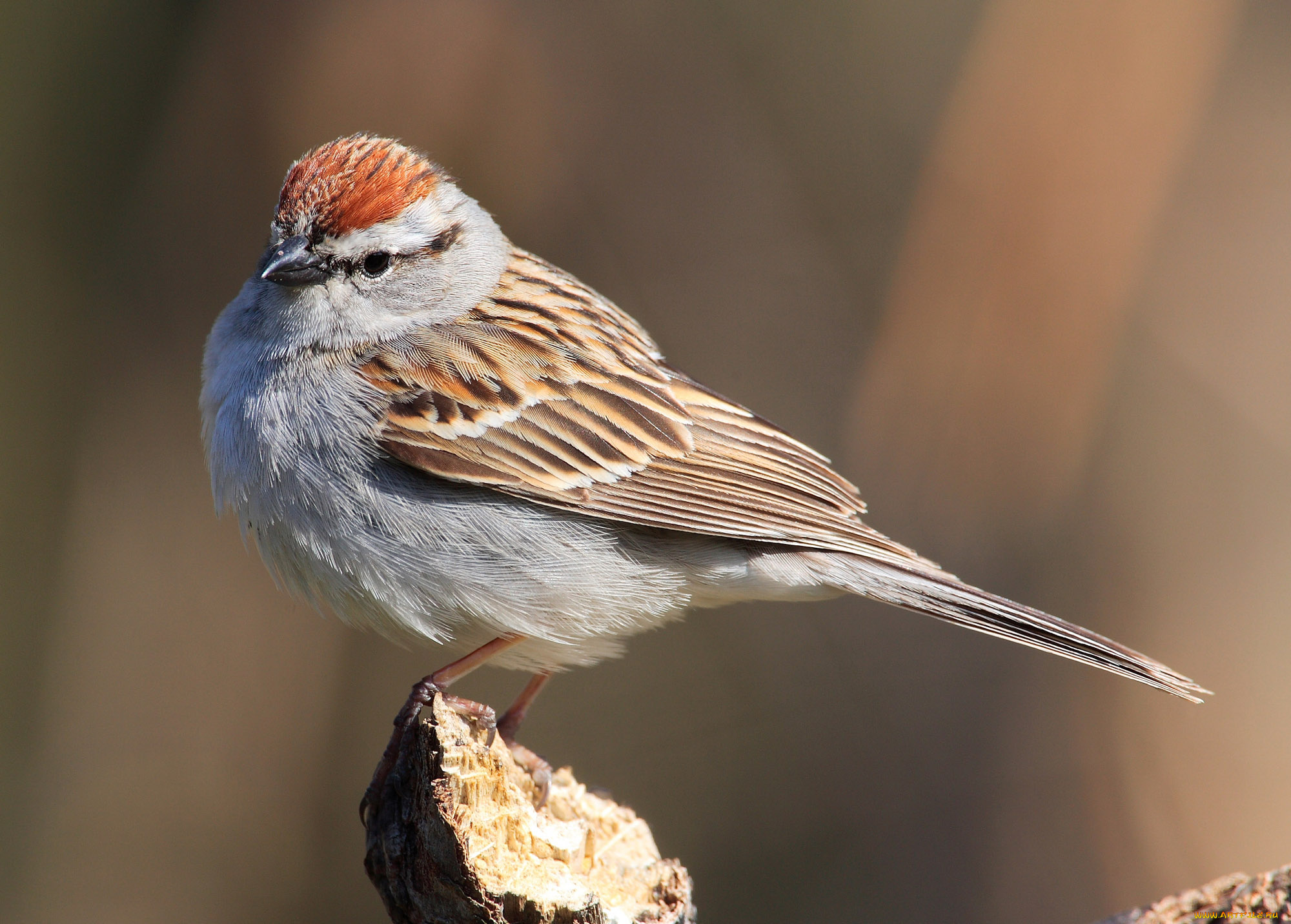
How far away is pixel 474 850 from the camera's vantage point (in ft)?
7.25

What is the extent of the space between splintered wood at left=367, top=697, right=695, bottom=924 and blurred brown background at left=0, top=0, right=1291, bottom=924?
3036mm

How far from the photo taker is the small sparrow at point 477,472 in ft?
9.28

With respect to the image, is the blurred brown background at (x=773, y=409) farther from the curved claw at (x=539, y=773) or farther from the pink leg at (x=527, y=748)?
the curved claw at (x=539, y=773)

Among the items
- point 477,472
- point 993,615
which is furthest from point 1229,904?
point 477,472

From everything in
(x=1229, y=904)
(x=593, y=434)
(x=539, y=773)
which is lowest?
(x=539, y=773)

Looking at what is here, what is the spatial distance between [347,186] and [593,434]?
100 cm

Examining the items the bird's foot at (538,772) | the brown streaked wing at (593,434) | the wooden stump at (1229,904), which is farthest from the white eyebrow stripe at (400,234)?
the wooden stump at (1229,904)

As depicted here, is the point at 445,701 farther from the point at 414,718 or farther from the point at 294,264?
the point at 294,264

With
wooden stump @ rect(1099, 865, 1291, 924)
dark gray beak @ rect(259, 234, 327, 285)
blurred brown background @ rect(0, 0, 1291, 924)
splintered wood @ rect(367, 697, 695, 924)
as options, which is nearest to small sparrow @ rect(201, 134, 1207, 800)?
dark gray beak @ rect(259, 234, 327, 285)

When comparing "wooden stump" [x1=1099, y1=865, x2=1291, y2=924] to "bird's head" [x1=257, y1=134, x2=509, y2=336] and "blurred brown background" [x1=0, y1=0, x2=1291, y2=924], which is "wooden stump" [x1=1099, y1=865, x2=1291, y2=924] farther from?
"blurred brown background" [x1=0, y1=0, x2=1291, y2=924]

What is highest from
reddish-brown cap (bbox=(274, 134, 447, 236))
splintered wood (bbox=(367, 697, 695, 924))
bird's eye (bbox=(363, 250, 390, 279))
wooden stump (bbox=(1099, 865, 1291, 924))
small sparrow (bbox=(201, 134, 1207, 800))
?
reddish-brown cap (bbox=(274, 134, 447, 236))

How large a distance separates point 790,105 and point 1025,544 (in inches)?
98.0

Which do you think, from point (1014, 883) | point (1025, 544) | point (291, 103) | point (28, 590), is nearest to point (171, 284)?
point (291, 103)

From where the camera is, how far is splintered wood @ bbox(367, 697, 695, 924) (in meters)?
2.20
